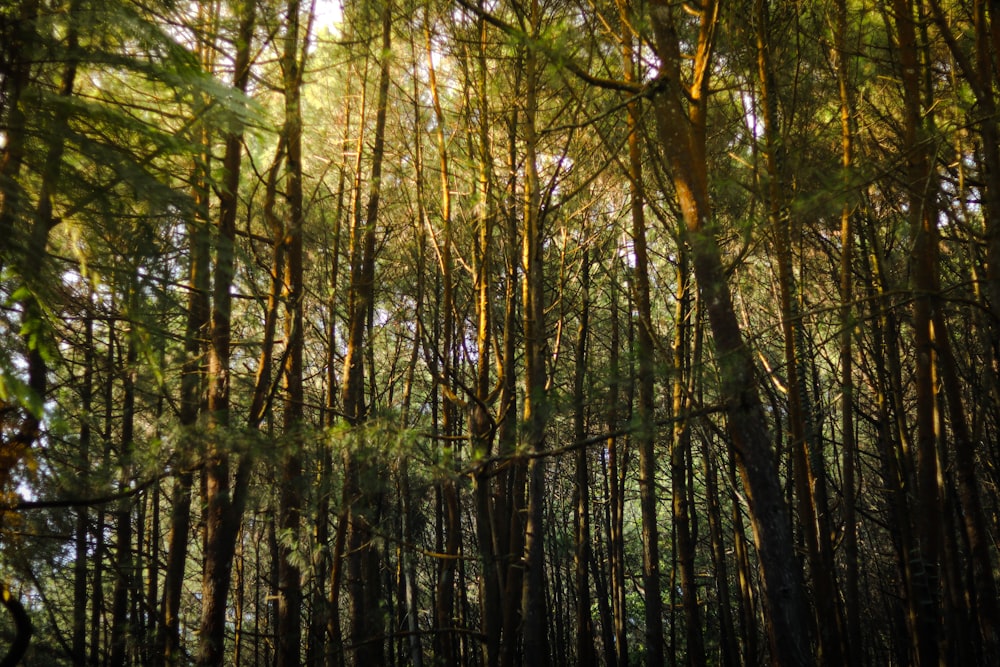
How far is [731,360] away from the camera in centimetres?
390

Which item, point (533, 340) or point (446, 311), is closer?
point (533, 340)

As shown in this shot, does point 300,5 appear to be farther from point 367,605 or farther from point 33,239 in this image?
point 367,605

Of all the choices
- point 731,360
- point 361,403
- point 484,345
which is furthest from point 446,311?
point 361,403

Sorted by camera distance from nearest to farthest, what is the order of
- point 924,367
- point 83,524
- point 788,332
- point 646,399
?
point 924,367, point 788,332, point 83,524, point 646,399

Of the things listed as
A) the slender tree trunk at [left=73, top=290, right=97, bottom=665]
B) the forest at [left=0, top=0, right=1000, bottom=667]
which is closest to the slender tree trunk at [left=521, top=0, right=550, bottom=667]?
the forest at [left=0, top=0, right=1000, bottom=667]

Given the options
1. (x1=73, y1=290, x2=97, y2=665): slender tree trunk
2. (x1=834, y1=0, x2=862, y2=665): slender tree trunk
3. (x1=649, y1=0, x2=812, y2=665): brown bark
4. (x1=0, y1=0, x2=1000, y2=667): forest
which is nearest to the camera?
(x1=0, y1=0, x2=1000, y2=667): forest

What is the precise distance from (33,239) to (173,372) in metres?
2.50

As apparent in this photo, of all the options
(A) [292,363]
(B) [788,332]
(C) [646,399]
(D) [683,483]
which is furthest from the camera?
(D) [683,483]

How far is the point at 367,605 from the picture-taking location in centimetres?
812

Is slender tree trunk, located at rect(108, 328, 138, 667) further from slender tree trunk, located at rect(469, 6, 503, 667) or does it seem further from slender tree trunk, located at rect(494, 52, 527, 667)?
slender tree trunk, located at rect(494, 52, 527, 667)

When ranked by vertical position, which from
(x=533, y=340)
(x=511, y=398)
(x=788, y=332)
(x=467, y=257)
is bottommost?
(x=511, y=398)

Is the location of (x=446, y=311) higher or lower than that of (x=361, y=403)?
higher

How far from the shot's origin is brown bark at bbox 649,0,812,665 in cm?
365

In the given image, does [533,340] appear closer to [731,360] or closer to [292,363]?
[731,360]
